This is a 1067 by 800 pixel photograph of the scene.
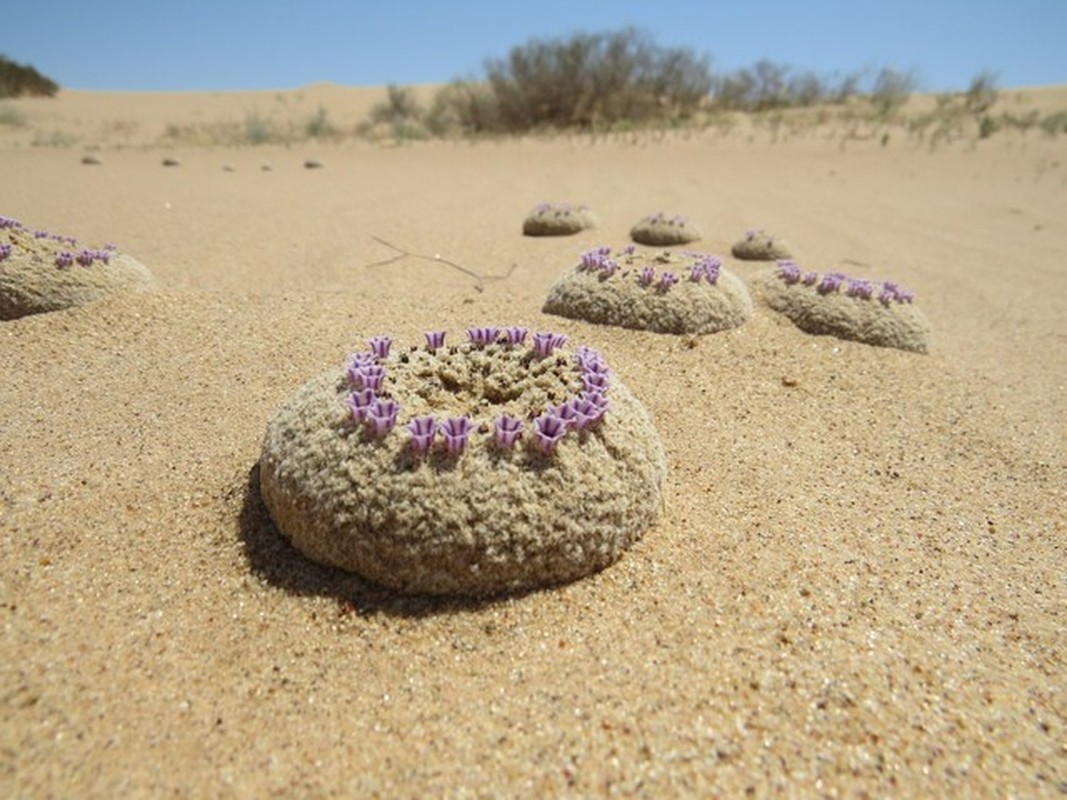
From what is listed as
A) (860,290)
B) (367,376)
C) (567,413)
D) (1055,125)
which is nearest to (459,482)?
(567,413)

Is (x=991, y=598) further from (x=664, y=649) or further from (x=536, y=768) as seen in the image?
(x=536, y=768)

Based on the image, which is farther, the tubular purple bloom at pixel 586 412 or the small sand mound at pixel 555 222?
the small sand mound at pixel 555 222

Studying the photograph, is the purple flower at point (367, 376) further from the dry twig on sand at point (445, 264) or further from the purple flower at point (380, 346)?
the dry twig on sand at point (445, 264)

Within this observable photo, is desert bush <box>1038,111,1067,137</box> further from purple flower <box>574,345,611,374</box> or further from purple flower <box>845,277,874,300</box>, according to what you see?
purple flower <box>574,345,611,374</box>

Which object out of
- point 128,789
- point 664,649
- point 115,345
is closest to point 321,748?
point 128,789

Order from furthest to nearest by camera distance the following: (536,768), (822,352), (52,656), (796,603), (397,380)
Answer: (822,352)
(397,380)
(796,603)
(52,656)
(536,768)

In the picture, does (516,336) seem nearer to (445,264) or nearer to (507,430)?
(507,430)

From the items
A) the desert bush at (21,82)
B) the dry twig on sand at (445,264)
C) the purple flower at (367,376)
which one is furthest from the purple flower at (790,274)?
the desert bush at (21,82)

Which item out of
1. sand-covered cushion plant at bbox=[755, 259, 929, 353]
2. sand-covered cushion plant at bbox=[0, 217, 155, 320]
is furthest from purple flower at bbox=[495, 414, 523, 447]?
sand-covered cushion plant at bbox=[0, 217, 155, 320]
